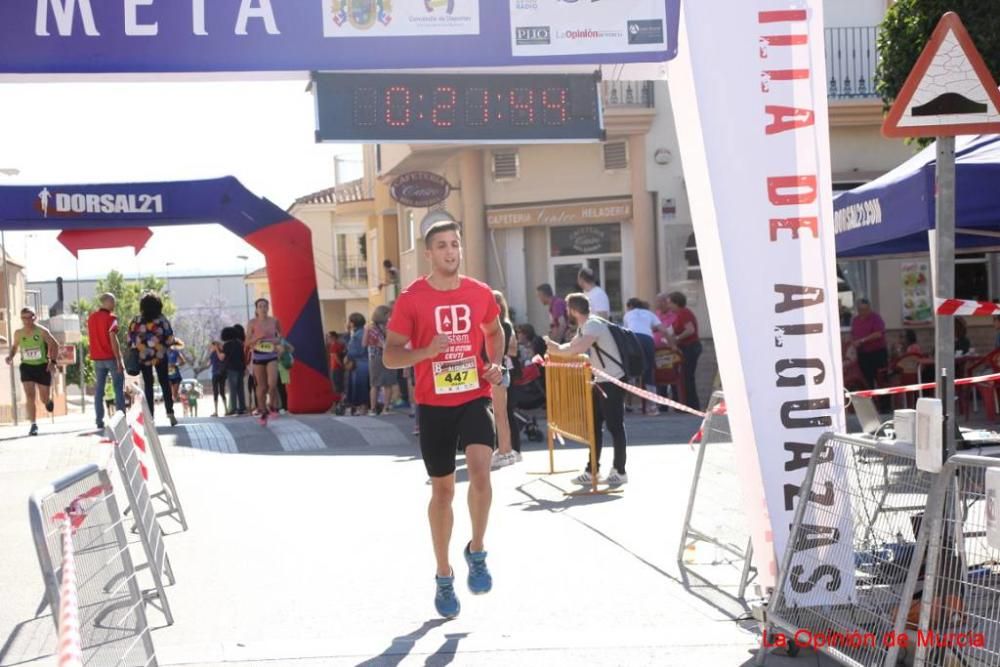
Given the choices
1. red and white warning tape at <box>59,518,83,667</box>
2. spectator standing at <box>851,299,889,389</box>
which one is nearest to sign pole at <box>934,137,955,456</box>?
red and white warning tape at <box>59,518,83,667</box>

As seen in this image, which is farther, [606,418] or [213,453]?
[213,453]

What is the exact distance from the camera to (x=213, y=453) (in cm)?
1549

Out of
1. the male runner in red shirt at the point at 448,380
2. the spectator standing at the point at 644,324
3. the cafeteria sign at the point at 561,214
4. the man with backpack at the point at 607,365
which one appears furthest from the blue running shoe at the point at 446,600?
the cafeteria sign at the point at 561,214

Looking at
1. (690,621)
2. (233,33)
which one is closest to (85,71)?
(233,33)

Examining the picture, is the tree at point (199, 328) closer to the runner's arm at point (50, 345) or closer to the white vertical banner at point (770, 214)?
the runner's arm at point (50, 345)

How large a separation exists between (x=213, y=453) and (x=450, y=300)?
9060 mm

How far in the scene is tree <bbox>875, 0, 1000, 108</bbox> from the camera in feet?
51.4

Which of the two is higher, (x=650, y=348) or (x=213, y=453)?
(x=650, y=348)

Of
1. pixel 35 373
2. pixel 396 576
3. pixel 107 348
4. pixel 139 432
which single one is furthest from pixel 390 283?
pixel 396 576

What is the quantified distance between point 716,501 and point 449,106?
9.52 feet

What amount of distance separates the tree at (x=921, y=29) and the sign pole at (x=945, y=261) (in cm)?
1012

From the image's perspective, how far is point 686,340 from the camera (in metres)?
20.4

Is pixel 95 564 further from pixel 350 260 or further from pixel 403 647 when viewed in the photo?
pixel 350 260

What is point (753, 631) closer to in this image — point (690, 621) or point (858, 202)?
point (690, 621)
